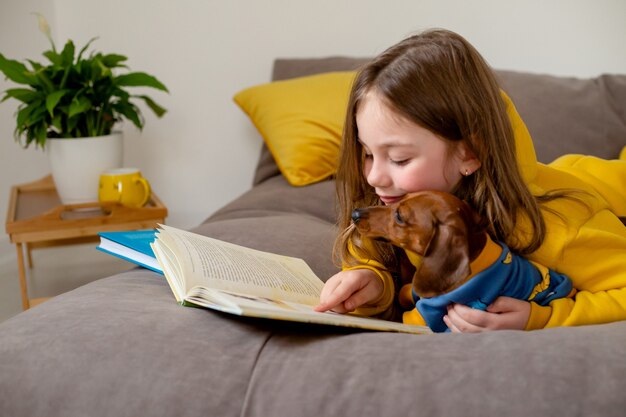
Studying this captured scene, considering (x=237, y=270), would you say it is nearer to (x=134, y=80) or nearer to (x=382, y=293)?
(x=382, y=293)

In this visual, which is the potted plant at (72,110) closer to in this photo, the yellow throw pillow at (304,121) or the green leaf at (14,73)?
the green leaf at (14,73)

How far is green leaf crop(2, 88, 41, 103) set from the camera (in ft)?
7.93

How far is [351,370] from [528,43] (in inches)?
89.1

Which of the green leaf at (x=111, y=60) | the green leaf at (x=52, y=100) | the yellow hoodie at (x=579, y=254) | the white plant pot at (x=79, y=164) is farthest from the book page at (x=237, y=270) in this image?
the green leaf at (x=111, y=60)

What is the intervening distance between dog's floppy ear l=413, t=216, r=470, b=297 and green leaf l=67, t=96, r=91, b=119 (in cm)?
163

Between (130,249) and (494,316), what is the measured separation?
2.12 ft

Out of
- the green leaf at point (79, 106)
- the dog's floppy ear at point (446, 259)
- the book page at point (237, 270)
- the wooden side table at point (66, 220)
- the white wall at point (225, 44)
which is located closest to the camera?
the dog's floppy ear at point (446, 259)

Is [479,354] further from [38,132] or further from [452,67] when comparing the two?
Answer: [38,132]

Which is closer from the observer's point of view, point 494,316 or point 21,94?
point 494,316

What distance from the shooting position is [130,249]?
4.55 ft

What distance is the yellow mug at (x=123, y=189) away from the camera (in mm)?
2438

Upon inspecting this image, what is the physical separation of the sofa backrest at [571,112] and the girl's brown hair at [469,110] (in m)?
1.17

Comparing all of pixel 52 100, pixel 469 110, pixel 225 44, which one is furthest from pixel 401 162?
pixel 225 44

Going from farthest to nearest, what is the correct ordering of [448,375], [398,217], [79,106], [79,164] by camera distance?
[79,164]
[79,106]
[398,217]
[448,375]
